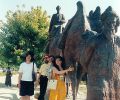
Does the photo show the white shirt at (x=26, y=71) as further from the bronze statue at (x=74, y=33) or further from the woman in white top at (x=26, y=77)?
the bronze statue at (x=74, y=33)

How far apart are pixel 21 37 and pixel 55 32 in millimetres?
12219

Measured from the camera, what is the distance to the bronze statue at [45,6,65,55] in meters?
14.8

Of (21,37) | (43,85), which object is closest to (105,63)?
(43,85)

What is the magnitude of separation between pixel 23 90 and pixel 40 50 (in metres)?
17.6

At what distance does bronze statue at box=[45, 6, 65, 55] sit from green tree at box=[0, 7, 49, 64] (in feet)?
34.5

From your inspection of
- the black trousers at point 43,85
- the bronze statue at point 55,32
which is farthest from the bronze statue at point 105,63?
the bronze statue at point 55,32

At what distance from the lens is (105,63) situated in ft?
20.1

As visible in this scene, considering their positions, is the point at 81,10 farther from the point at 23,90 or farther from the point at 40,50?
the point at 40,50

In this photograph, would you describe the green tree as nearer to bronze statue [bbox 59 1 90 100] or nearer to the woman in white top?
bronze statue [bbox 59 1 90 100]

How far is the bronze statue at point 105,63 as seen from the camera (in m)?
6.07

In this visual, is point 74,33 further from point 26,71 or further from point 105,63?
point 105,63

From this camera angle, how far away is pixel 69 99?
15.4 metres

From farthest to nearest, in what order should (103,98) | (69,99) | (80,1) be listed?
1. (69,99)
2. (80,1)
3. (103,98)

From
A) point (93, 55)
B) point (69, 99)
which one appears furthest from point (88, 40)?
point (69, 99)
